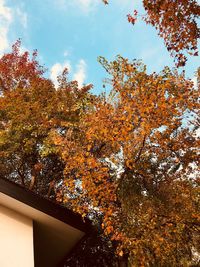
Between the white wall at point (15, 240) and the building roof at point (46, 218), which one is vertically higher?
the building roof at point (46, 218)

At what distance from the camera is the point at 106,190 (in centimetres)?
1535

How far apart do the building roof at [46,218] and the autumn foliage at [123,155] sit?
440cm

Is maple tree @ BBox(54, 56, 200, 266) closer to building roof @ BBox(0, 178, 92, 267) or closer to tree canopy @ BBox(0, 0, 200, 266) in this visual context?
tree canopy @ BBox(0, 0, 200, 266)

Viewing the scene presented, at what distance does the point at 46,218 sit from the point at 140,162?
440 inches

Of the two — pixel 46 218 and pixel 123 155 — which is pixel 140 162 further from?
pixel 46 218

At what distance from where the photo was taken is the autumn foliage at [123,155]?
14672mm

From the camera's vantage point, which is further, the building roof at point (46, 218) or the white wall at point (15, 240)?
the building roof at point (46, 218)

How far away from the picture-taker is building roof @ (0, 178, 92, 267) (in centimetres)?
717

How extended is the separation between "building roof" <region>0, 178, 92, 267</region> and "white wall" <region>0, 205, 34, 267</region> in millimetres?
192

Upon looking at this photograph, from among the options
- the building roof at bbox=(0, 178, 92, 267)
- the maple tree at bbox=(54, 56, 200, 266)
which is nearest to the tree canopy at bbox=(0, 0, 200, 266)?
the maple tree at bbox=(54, 56, 200, 266)

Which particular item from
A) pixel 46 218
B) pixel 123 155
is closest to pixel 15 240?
pixel 46 218

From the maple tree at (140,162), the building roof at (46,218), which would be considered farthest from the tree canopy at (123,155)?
the building roof at (46,218)

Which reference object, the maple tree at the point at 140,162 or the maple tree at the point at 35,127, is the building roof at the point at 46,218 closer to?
the maple tree at the point at 140,162

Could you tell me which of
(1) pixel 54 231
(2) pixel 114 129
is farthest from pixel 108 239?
(1) pixel 54 231
